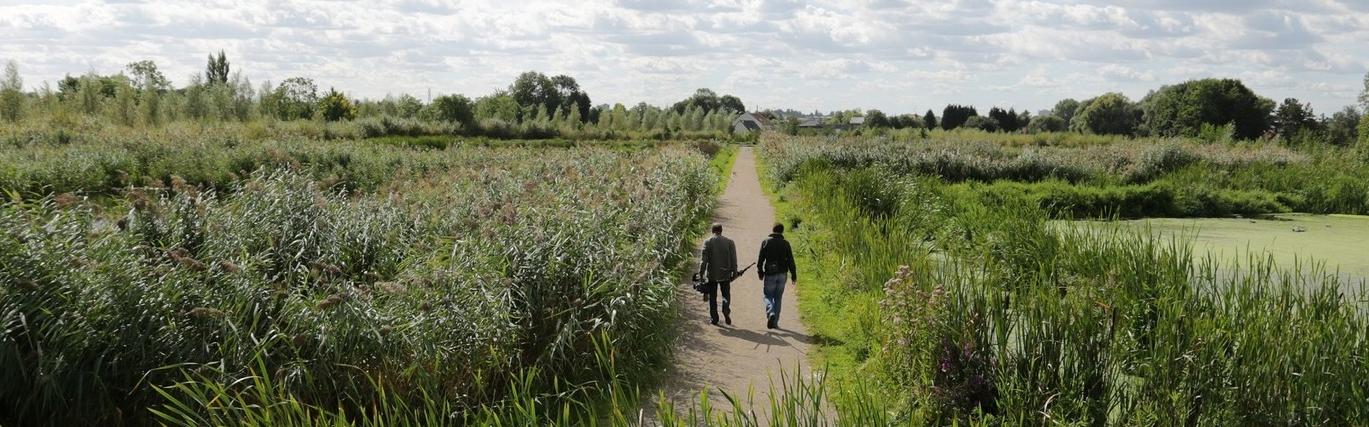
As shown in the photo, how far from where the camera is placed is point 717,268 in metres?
10.2

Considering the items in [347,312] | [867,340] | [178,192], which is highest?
[178,192]

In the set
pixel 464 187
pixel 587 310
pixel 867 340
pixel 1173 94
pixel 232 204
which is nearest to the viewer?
pixel 587 310

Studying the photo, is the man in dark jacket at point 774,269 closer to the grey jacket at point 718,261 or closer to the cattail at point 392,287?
the grey jacket at point 718,261

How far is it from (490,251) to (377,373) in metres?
1.87

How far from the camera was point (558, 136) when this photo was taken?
62.0 metres

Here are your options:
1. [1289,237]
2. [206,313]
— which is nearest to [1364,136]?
[1289,237]

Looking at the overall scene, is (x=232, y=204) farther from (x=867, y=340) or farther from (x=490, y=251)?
(x=867, y=340)

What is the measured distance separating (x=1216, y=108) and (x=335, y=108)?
2622 inches

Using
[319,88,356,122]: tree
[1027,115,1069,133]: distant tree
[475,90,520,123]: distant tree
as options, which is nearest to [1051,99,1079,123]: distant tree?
[1027,115,1069,133]: distant tree

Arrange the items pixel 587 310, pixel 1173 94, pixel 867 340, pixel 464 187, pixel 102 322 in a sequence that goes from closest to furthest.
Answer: pixel 102 322
pixel 587 310
pixel 867 340
pixel 464 187
pixel 1173 94

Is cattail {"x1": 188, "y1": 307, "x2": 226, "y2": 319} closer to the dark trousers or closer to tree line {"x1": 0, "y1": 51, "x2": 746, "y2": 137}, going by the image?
the dark trousers

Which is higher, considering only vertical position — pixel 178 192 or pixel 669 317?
pixel 178 192

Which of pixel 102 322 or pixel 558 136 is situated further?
pixel 558 136

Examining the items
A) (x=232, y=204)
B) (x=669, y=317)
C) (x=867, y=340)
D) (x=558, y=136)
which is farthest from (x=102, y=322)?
(x=558, y=136)
